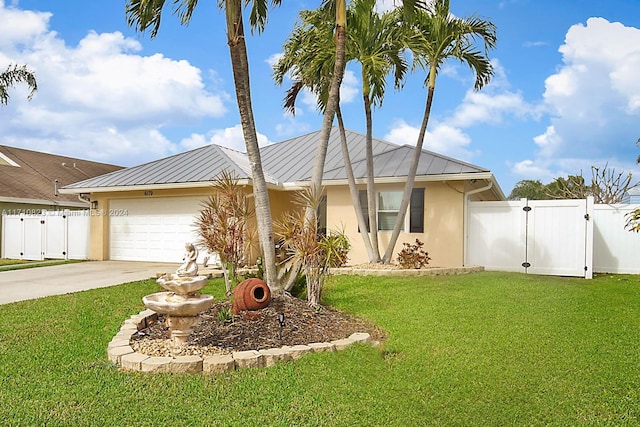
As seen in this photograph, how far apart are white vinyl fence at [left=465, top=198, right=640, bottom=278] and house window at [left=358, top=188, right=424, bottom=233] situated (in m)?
1.31

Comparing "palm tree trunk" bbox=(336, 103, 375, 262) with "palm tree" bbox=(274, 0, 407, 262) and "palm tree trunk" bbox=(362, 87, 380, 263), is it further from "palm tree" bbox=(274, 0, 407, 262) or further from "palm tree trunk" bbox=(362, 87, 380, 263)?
"palm tree trunk" bbox=(362, 87, 380, 263)

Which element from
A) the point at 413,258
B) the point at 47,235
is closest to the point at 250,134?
the point at 413,258

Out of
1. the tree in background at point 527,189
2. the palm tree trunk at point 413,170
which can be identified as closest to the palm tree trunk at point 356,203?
the palm tree trunk at point 413,170

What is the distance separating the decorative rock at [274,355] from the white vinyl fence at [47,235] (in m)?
14.1

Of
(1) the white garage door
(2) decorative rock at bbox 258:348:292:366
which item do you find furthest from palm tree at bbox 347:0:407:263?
(2) decorative rock at bbox 258:348:292:366

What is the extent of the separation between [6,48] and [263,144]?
1044 centimetres

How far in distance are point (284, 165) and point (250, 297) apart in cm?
1117

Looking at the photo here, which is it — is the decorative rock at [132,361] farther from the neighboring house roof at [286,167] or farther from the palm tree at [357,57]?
the neighboring house roof at [286,167]

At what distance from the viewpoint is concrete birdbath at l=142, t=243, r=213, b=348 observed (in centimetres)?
505

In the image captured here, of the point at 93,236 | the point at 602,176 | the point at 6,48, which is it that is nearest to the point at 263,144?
the point at 93,236

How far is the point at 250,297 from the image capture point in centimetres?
610

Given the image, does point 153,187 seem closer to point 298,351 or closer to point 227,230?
point 227,230

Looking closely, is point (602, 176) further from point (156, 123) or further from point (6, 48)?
point (6, 48)

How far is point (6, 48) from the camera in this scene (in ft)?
57.8
